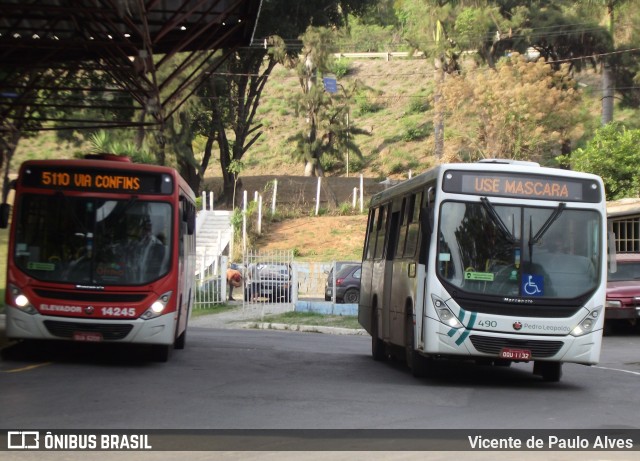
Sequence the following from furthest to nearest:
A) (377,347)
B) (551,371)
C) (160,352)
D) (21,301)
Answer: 1. (377,347)
2. (160,352)
3. (551,371)
4. (21,301)

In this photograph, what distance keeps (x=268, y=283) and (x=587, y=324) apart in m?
21.5

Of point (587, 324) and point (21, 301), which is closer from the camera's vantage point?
point (587, 324)

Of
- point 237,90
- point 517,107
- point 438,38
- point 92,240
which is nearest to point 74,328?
point 92,240

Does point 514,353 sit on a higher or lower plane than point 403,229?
lower

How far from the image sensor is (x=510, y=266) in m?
13.7

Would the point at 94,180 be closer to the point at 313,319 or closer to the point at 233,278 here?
the point at 313,319

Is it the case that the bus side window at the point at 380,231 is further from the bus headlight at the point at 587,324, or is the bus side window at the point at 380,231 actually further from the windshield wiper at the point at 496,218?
the bus headlight at the point at 587,324

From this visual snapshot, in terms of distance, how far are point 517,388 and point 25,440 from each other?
24.3ft

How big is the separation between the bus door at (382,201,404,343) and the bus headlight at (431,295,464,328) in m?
2.49

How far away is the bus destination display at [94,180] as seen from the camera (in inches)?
608

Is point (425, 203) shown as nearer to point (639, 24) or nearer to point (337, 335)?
point (337, 335)

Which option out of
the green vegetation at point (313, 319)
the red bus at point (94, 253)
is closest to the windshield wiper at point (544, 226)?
the red bus at point (94, 253)

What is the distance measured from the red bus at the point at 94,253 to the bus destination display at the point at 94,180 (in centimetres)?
2

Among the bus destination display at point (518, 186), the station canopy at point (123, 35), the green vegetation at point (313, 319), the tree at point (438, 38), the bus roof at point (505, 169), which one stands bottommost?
the green vegetation at point (313, 319)
